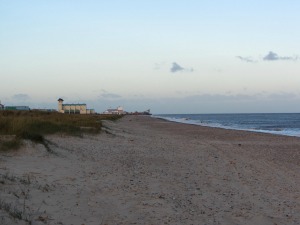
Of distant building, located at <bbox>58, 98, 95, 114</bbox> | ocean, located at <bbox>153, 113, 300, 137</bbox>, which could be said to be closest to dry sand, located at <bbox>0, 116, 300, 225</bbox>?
ocean, located at <bbox>153, 113, 300, 137</bbox>

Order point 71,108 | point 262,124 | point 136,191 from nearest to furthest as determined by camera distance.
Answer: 1. point 136,191
2. point 262,124
3. point 71,108

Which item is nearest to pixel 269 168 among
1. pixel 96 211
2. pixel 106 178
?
pixel 106 178

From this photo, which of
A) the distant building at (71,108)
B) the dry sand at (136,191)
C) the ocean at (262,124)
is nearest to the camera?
the dry sand at (136,191)

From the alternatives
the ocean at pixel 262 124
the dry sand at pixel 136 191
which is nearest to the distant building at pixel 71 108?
the ocean at pixel 262 124

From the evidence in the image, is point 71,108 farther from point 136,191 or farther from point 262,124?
point 136,191

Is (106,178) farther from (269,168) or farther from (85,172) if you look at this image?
(269,168)

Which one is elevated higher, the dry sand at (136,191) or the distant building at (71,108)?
the distant building at (71,108)

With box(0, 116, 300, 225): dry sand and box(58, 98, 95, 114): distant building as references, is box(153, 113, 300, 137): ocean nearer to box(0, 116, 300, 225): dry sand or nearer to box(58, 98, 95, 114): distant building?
box(0, 116, 300, 225): dry sand

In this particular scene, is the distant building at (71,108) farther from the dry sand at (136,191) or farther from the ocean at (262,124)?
the dry sand at (136,191)

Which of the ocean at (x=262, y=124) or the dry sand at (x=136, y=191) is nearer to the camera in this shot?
the dry sand at (x=136, y=191)

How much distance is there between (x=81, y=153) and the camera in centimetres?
1338

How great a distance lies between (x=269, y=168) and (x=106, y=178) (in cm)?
627

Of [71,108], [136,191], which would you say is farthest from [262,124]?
[71,108]

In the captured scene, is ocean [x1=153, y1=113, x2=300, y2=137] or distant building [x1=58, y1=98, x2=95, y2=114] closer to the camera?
ocean [x1=153, y1=113, x2=300, y2=137]
